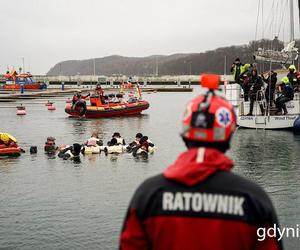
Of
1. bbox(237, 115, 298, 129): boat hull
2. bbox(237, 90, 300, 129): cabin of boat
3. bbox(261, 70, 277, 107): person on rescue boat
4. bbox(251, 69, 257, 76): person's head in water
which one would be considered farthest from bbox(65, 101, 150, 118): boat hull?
bbox(251, 69, 257, 76): person's head in water

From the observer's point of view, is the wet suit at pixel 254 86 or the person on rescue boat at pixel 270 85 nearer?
the person on rescue boat at pixel 270 85

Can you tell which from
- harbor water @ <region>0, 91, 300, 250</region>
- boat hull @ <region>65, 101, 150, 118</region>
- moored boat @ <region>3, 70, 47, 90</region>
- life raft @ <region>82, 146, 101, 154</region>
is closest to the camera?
harbor water @ <region>0, 91, 300, 250</region>

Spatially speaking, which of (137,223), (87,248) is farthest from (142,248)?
(87,248)

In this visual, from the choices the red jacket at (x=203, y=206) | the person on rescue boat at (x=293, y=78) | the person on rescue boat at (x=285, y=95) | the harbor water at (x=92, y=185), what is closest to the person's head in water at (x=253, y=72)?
the person on rescue boat at (x=285, y=95)

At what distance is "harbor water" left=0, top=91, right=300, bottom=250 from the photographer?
10.1 m

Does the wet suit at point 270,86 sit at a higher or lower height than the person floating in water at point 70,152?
higher

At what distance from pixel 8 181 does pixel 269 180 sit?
8.05 meters

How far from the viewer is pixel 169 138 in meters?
26.8

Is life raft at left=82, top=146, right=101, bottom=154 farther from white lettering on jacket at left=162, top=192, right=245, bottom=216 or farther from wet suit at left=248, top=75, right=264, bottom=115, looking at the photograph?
white lettering on jacket at left=162, top=192, right=245, bottom=216

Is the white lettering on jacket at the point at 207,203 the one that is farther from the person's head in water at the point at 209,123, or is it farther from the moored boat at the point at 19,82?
the moored boat at the point at 19,82

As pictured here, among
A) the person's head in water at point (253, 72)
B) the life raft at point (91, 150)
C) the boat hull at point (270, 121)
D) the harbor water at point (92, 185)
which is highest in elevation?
the person's head in water at point (253, 72)

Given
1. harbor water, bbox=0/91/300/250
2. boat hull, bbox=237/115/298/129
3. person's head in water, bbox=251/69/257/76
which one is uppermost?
person's head in water, bbox=251/69/257/76

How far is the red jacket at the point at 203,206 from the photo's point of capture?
278 centimetres

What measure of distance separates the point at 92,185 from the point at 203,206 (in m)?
12.3
